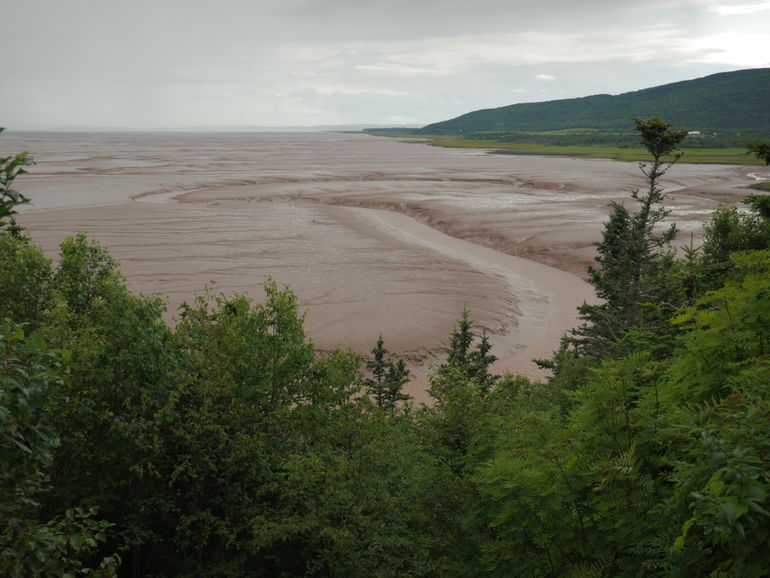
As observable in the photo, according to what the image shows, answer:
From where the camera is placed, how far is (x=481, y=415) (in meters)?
13.0

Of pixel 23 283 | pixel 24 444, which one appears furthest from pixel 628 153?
pixel 24 444

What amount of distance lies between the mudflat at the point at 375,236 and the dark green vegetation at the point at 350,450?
1706cm

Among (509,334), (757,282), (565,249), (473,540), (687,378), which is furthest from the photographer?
(565,249)

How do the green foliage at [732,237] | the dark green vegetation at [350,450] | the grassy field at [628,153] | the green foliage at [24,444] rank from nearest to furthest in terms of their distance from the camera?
the green foliage at [24,444]
the dark green vegetation at [350,450]
the green foliage at [732,237]
the grassy field at [628,153]

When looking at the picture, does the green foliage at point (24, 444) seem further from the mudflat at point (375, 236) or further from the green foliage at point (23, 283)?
the mudflat at point (375, 236)

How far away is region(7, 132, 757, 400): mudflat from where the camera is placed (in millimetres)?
37141

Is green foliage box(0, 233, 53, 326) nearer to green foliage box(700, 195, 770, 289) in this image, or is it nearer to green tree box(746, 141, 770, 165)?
green foliage box(700, 195, 770, 289)

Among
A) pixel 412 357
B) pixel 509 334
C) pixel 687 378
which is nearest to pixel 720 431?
pixel 687 378

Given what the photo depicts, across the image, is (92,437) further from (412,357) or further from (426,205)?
(426,205)

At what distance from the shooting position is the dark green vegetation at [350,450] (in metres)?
5.05

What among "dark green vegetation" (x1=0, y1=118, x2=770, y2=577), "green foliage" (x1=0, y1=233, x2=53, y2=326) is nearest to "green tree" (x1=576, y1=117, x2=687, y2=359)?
"dark green vegetation" (x1=0, y1=118, x2=770, y2=577)

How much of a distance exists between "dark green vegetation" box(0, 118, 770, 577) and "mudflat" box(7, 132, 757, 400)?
17061 millimetres

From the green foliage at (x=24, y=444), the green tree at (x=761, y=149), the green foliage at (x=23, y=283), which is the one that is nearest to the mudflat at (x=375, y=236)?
the green foliage at (x=23, y=283)

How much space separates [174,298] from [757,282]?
119 ft
